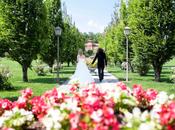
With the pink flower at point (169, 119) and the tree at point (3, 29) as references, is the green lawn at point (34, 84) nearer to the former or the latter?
the tree at point (3, 29)

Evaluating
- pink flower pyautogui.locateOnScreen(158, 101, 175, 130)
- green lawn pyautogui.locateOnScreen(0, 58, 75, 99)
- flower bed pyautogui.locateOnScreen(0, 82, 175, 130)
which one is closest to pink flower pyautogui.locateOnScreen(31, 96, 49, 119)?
flower bed pyautogui.locateOnScreen(0, 82, 175, 130)

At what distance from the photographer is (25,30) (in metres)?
27.7

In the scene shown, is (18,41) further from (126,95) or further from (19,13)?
(126,95)

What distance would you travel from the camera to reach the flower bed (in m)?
4.20

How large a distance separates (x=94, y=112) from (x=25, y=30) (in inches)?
939

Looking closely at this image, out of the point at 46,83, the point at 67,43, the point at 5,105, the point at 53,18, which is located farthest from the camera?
the point at 67,43

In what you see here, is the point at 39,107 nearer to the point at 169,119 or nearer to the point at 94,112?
the point at 94,112

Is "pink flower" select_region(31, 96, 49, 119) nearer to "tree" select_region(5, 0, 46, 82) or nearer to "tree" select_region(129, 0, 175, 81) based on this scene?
"tree" select_region(5, 0, 46, 82)

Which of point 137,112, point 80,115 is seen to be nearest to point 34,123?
point 80,115

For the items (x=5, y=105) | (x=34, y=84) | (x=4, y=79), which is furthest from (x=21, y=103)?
(x=34, y=84)

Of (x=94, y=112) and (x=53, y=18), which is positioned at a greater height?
(x=53, y=18)

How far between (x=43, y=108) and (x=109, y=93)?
2.99ft

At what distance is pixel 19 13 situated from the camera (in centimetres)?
2759

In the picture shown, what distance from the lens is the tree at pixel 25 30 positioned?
27375mm
